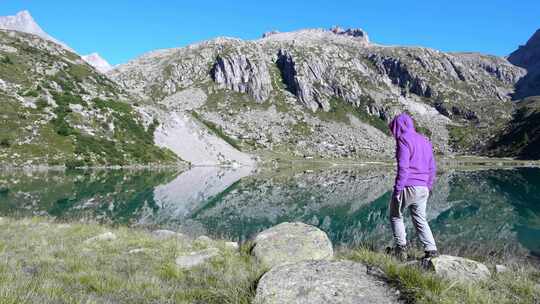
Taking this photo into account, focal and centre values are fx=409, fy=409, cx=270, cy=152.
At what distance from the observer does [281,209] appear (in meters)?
42.0

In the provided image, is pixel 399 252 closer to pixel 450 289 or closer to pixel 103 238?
pixel 450 289

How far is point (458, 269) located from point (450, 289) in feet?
6.27

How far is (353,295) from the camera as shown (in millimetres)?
6926

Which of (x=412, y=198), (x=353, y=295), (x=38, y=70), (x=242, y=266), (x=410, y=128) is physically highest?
(x=38, y=70)

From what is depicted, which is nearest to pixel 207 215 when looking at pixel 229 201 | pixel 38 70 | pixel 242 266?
pixel 229 201

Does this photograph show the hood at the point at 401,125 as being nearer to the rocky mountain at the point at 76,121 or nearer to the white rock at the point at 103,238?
the white rock at the point at 103,238

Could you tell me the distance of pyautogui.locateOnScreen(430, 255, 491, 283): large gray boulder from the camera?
8328 mm

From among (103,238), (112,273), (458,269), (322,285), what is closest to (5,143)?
(103,238)

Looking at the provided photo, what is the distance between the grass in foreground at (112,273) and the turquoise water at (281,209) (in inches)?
428

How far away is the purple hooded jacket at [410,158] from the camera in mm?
10664

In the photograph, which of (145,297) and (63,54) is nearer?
(145,297)

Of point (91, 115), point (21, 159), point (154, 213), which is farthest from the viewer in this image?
point (91, 115)

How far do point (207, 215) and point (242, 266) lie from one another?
27496 mm

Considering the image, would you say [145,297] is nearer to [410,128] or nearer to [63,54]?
[410,128]
